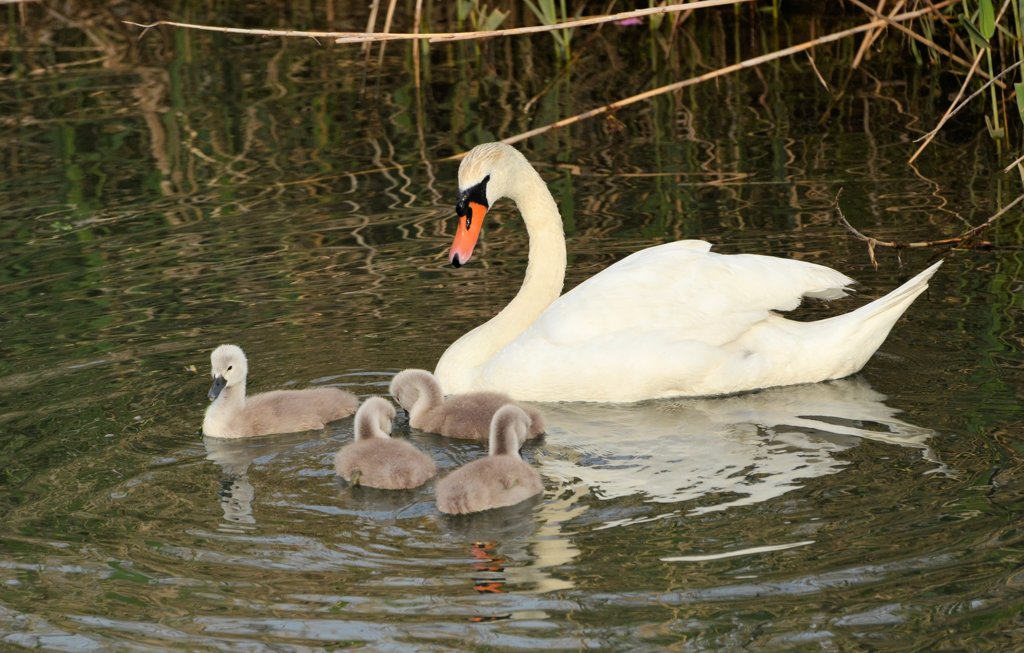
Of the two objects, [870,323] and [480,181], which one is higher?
[480,181]

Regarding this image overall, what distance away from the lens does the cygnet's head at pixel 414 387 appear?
23.8 ft

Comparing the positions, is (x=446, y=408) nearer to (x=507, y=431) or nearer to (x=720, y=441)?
(x=507, y=431)

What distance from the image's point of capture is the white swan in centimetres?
737

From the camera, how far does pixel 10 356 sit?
8.09 metres

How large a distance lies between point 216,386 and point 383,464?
1.15 metres

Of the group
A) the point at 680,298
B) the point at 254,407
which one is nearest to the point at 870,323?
the point at 680,298

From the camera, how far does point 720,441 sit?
6.74m

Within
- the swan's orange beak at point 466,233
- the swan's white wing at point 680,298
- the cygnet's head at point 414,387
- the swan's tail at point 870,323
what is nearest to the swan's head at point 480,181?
the swan's orange beak at point 466,233

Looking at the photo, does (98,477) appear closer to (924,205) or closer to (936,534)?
(936,534)

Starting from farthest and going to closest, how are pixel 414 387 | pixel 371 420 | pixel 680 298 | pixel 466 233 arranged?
pixel 466 233
pixel 680 298
pixel 414 387
pixel 371 420

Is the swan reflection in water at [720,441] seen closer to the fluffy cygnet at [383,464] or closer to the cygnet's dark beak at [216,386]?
the fluffy cygnet at [383,464]

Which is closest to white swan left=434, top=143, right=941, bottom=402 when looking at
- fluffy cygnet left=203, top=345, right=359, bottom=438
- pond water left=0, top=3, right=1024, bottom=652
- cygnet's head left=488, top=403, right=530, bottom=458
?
pond water left=0, top=3, right=1024, bottom=652

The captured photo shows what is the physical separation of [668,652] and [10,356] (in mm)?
4514

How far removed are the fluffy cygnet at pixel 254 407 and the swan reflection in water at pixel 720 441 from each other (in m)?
1.01
